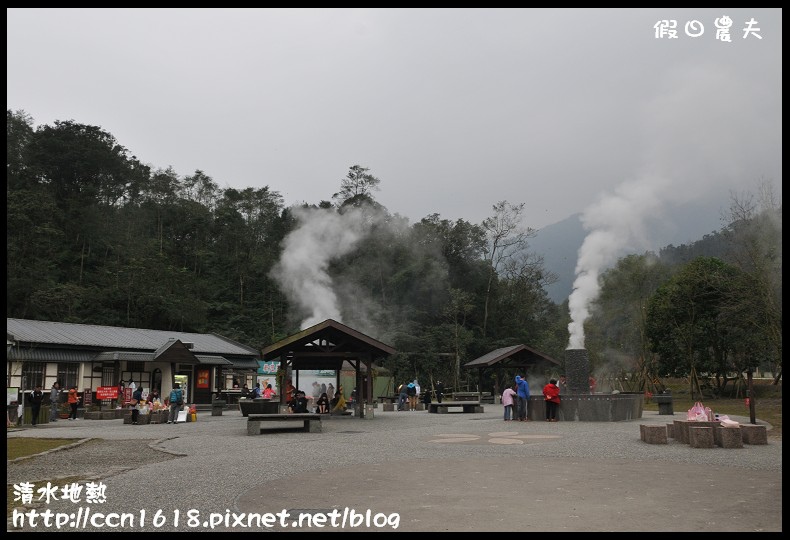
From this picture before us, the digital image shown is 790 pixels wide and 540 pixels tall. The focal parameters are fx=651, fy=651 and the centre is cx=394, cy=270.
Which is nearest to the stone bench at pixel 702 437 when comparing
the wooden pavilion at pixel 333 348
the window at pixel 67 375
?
the wooden pavilion at pixel 333 348

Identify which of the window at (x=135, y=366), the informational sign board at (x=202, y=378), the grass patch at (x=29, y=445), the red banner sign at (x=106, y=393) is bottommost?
the grass patch at (x=29, y=445)

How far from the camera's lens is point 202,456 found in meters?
11.5

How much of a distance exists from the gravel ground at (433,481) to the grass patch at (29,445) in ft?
1.95

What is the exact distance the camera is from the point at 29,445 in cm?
1409

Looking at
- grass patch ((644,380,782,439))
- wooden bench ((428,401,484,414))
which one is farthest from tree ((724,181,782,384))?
wooden bench ((428,401,484,414))

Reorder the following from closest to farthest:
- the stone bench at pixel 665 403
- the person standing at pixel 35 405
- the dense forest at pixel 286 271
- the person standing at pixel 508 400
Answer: the person standing at pixel 508 400
the person standing at pixel 35 405
the stone bench at pixel 665 403
the dense forest at pixel 286 271

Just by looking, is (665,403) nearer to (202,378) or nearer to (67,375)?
(202,378)

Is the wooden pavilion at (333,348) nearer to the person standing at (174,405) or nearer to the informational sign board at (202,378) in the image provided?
the person standing at (174,405)

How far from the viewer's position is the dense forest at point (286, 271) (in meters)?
45.7

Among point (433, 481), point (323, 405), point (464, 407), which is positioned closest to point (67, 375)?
point (323, 405)

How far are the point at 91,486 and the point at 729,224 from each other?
32974mm

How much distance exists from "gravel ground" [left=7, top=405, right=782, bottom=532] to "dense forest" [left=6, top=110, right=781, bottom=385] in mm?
28640

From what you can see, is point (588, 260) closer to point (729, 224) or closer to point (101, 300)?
point (729, 224)

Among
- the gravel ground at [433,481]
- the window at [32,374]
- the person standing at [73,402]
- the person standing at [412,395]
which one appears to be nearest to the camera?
the gravel ground at [433,481]
